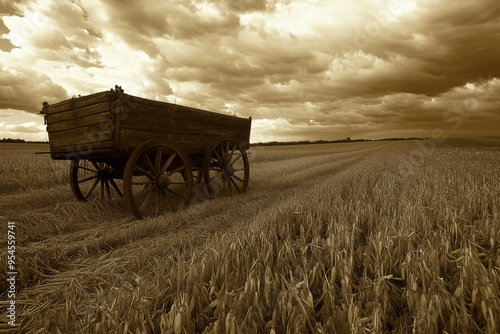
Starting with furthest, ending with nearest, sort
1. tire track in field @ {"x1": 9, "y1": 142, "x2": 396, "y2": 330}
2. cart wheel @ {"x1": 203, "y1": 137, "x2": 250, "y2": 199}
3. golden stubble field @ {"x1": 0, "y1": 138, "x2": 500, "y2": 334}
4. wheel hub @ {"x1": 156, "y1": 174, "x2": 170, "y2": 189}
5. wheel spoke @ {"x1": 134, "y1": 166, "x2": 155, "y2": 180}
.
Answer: cart wheel @ {"x1": 203, "y1": 137, "x2": 250, "y2": 199} → wheel hub @ {"x1": 156, "y1": 174, "x2": 170, "y2": 189} → wheel spoke @ {"x1": 134, "y1": 166, "x2": 155, "y2": 180} → tire track in field @ {"x1": 9, "y1": 142, "x2": 396, "y2": 330} → golden stubble field @ {"x1": 0, "y1": 138, "x2": 500, "y2": 334}

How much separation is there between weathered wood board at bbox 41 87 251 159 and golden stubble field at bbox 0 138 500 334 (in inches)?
43.7

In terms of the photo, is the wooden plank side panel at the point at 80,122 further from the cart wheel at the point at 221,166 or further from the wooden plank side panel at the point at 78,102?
the cart wheel at the point at 221,166

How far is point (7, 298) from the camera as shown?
2107 millimetres

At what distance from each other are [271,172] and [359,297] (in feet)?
27.6

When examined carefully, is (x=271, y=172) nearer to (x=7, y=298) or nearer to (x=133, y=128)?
(x=133, y=128)

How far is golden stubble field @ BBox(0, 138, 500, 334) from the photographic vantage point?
135cm

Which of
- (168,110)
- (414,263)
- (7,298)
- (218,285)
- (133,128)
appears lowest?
(7,298)

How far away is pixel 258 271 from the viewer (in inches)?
74.1

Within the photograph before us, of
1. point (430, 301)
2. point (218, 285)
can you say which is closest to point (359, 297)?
point (430, 301)

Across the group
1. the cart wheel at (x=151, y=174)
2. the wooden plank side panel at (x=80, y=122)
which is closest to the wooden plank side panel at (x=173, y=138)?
the cart wheel at (x=151, y=174)

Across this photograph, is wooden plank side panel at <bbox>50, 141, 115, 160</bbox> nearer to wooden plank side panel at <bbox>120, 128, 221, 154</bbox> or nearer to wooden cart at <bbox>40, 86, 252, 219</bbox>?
wooden cart at <bbox>40, 86, 252, 219</bbox>

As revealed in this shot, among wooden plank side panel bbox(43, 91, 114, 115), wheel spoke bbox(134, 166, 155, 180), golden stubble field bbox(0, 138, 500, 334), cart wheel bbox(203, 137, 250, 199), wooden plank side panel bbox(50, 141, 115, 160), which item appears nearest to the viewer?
golden stubble field bbox(0, 138, 500, 334)

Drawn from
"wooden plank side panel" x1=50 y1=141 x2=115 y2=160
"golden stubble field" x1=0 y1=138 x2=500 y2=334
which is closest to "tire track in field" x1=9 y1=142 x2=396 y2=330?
"golden stubble field" x1=0 y1=138 x2=500 y2=334

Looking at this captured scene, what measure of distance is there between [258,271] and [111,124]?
318 centimetres
